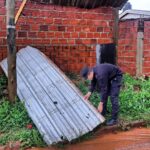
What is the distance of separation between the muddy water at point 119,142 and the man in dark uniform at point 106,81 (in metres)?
0.33

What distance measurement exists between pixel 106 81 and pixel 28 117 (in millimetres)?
1438

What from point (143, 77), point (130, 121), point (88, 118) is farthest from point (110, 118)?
point (143, 77)

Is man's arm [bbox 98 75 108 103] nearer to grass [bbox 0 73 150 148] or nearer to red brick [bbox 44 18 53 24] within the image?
grass [bbox 0 73 150 148]

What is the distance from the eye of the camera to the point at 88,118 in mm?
4996

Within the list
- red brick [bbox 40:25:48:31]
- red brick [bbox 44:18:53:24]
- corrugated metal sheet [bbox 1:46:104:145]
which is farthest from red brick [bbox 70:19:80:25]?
corrugated metal sheet [bbox 1:46:104:145]

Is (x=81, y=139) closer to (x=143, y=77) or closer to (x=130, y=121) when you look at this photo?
(x=130, y=121)

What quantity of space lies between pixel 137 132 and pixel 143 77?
277cm

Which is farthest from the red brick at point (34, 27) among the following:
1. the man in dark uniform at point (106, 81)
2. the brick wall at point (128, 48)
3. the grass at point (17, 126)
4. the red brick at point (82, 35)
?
the brick wall at point (128, 48)

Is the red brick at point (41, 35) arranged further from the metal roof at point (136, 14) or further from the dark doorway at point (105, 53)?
the metal roof at point (136, 14)

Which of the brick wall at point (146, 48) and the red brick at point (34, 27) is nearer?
the red brick at point (34, 27)

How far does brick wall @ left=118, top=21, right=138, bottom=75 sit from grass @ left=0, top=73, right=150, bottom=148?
0.47 metres

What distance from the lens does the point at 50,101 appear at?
5422 mm

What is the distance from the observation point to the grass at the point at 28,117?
4805 mm

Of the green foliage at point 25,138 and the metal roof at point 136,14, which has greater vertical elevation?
the metal roof at point 136,14
